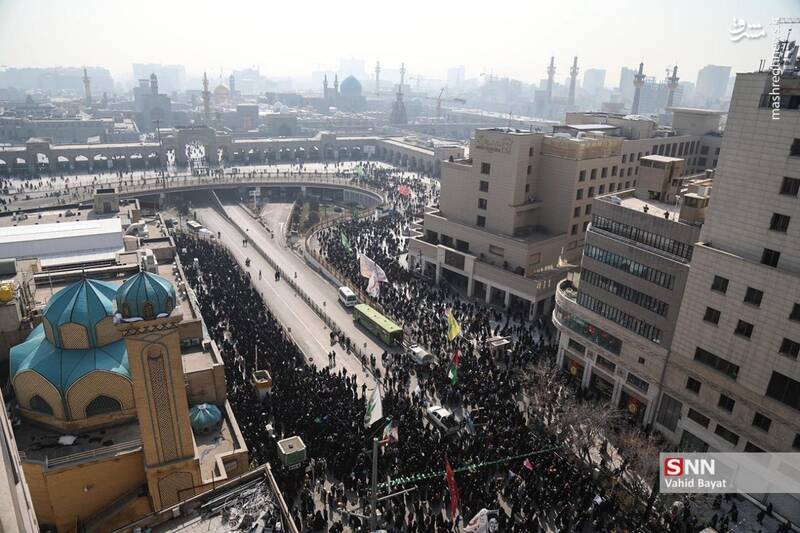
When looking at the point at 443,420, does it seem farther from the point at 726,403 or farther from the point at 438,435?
the point at 726,403

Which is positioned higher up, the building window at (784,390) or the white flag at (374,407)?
the building window at (784,390)

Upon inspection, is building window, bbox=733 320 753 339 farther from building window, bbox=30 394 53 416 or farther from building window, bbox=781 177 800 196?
building window, bbox=30 394 53 416

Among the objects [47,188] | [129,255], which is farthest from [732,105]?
[47,188]

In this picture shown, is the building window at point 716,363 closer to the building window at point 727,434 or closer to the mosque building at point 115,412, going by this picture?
the building window at point 727,434

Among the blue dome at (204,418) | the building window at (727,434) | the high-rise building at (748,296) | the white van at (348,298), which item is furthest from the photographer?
the white van at (348,298)

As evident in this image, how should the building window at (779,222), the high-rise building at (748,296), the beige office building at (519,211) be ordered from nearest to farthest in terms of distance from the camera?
the high-rise building at (748,296) < the building window at (779,222) < the beige office building at (519,211)

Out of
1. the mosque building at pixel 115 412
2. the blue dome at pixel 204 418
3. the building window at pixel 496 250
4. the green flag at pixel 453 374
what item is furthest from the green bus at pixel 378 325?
the blue dome at pixel 204 418

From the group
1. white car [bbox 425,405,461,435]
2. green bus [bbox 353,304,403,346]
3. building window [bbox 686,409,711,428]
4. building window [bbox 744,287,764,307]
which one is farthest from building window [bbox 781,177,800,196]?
green bus [bbox 353,304,403,346]
